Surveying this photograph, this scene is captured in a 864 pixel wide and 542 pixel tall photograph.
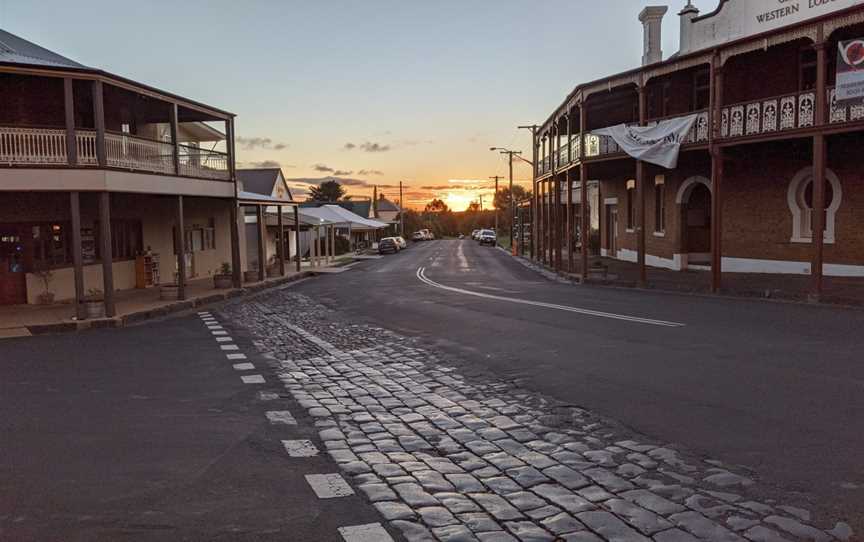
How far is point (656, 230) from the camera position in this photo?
27.8 meters

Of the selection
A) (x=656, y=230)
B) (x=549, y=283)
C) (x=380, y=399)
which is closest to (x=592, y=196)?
(x=656, y=230)

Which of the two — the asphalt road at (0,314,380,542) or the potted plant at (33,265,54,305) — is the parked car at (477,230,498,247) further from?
the asphalt road at (0,314,380,542)

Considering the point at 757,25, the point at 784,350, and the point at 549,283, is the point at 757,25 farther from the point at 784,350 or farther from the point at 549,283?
the point at 784,350

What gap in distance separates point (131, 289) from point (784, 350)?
19.9 metres

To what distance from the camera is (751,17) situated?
75.2ft

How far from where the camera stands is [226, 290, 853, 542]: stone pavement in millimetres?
4391

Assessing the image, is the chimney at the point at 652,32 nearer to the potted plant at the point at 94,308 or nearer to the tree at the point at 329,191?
the potted plant at the point at 94,308

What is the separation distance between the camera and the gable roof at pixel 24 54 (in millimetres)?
15719

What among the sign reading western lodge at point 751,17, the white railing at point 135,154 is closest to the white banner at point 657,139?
the sign reading western lodge at point 751,17

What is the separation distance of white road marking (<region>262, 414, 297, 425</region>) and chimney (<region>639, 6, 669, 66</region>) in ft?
92.4

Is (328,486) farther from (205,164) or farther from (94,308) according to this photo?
(205,164)

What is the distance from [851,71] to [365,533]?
16.5 meters

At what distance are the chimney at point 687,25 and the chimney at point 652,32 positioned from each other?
456 centimetres

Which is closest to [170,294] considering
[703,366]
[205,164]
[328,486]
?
[205,164]
